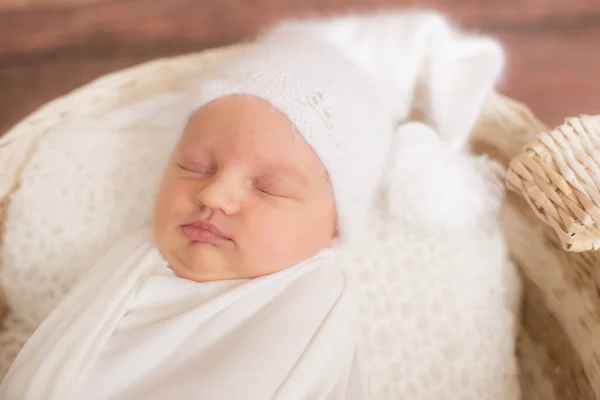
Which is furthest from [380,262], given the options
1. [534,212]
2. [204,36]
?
[204,36]

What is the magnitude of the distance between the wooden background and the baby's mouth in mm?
966

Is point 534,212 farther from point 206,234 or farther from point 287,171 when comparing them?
point 206,234

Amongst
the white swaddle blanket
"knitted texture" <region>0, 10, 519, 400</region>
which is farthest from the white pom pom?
the white swaddle blanket

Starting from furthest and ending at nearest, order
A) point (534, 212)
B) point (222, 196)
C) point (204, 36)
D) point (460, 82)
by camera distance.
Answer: point (204, 36), point (460, 82), point (534, 212), point (222, 196)

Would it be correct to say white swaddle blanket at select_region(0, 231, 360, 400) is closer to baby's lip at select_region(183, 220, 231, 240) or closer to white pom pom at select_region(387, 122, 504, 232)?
baby's lip at select_region(183, 220, 231, 240)

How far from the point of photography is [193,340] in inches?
36.1

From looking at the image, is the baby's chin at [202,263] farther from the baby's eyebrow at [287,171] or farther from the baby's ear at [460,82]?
the baby's ear at [460,82]

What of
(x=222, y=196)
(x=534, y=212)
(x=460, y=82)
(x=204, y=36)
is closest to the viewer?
(x=222, y=196)

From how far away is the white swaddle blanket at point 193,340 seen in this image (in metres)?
0.88

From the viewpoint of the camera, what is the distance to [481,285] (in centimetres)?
115

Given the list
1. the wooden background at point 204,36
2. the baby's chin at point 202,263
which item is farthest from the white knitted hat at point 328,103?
the wooden background at point 204,36

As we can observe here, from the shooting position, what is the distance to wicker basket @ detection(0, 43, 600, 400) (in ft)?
3.11

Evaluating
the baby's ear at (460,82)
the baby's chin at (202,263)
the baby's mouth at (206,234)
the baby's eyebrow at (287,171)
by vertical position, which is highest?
the baby's ear at (460,82)

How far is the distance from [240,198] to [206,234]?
2.8 inches
